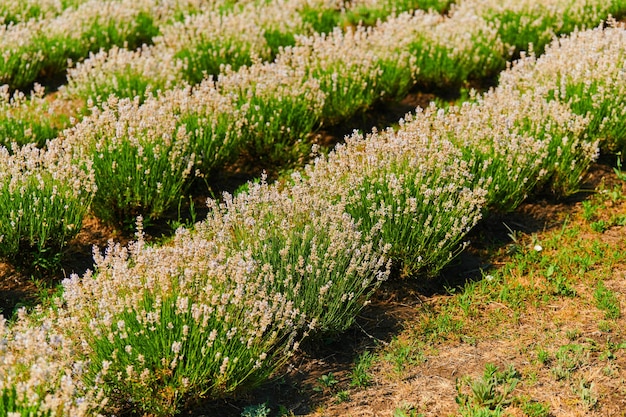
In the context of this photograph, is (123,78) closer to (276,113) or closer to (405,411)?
(276,113)

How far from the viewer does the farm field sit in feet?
12.0

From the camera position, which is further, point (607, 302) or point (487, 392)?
point (607, 302)

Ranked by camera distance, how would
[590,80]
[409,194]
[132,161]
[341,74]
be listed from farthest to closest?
[341,74]
[590,80]
[132,161]
[409,194]

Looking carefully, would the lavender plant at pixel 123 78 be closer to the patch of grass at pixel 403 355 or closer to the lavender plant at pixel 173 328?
the lavender plant at pixel 173 328

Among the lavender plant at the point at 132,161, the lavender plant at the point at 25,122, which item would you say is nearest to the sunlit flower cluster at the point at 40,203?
the lavender plant at the point at 132,161

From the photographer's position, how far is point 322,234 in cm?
450

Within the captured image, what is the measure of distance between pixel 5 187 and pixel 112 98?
4.23ft

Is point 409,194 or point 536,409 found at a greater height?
point 409,194

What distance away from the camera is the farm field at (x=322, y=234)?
12.0 feet

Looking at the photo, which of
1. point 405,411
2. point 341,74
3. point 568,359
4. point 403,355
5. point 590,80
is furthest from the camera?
point 341,74

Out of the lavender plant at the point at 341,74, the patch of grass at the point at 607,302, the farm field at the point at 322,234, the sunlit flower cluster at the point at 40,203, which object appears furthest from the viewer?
the lavender plant at the point at 341,74

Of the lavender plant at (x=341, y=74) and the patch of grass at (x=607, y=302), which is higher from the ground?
the lavender plant at (x=341, y=74)


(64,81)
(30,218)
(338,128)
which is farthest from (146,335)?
(64,81)

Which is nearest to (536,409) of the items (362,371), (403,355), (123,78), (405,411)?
(405,411)
